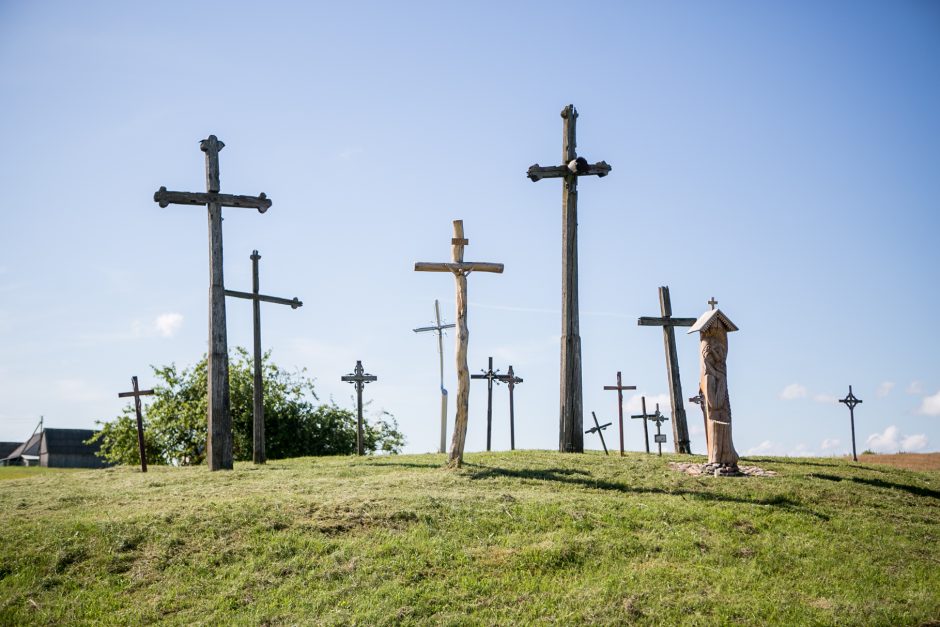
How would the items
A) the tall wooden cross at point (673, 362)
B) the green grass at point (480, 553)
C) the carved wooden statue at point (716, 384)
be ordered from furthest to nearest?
the tall wooden cross at point (673, 362) → the carved wooden statue at point (716, 384) → the green grass at point (480, 553)

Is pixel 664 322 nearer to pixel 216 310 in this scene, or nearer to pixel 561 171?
pixel 561 171

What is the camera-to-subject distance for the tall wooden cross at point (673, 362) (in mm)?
23000

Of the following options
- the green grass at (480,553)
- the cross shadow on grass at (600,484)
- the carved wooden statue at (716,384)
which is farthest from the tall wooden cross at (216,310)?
the carved wooden statue at (716,384)

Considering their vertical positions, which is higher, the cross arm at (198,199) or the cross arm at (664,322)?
the cross arm at (198,199)

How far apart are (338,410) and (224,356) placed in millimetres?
16054

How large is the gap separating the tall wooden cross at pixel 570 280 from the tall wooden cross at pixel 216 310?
27.0 ft

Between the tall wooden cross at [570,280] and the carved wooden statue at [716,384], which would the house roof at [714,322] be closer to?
the carved wooden statue at [716,384]

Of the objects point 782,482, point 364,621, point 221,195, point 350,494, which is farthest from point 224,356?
point 782,482

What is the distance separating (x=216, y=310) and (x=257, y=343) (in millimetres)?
3859

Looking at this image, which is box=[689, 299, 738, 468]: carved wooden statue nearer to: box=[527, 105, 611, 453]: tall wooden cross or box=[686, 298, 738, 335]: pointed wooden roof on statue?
box=[686, 298, 738, 335]: pointed wooden roof on statue

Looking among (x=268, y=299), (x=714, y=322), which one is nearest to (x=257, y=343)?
(x=268, y=299)

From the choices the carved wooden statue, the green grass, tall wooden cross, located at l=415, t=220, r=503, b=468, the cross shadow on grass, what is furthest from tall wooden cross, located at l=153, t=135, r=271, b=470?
the carved wooden statue

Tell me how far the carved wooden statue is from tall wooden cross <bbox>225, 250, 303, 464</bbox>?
12.5 m

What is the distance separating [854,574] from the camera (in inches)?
462
